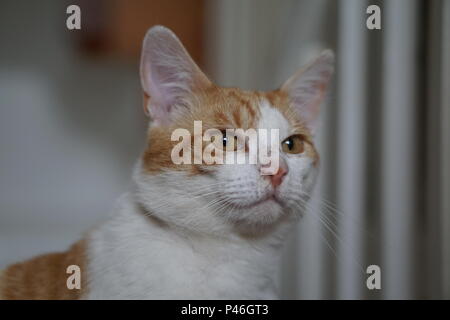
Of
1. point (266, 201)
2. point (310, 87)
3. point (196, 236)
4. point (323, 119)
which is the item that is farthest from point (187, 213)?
point (323, 119)

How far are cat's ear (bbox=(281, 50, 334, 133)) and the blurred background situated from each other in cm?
6

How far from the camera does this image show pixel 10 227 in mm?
1673

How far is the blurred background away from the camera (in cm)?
89

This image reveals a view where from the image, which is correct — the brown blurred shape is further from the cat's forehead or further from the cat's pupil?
the cat's pupil

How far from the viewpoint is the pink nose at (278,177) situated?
0.76m

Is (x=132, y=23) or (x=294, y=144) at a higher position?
(x=132, y=23)

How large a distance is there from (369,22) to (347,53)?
91 millimetres

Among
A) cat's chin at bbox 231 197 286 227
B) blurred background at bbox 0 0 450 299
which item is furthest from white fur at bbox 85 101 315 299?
blurred background at bbox 0 0 450 299

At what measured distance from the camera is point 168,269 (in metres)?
0.78

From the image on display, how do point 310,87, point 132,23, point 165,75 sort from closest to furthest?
point 165,75 < point 310,87 < point 132,23

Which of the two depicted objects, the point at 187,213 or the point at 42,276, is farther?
the point at 42,276

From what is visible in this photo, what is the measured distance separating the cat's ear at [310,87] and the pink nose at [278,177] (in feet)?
0.99

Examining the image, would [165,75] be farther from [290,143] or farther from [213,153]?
[290,143]

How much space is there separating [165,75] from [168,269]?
0.40 m
